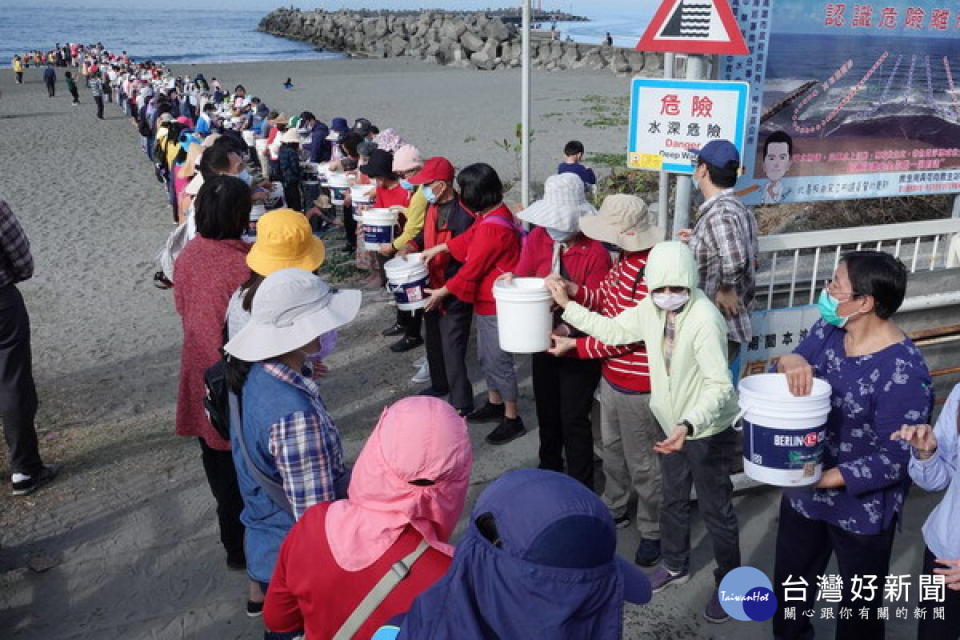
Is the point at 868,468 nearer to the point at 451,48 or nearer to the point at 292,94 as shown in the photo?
the point at 292,94

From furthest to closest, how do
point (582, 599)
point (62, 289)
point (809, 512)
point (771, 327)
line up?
point (62, 289) < point (771, 327) < point (809, 512) < point (582, 599)

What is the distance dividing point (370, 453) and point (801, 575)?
7.16 feet

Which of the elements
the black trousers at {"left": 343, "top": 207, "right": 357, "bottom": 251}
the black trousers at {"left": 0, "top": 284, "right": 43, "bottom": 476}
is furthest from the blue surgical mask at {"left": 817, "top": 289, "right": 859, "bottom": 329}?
the black trousers at {"left": 343, "top": 207, "right": 357, "bottom": 251}

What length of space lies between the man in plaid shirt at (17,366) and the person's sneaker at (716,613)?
14.1 feet

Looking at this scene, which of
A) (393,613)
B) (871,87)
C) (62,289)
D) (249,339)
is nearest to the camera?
(393,613)

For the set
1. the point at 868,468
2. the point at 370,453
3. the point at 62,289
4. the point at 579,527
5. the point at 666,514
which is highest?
the point at 579,527

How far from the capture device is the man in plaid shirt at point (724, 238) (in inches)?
166

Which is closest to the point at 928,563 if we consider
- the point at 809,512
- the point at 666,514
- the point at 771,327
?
the point at 809,512

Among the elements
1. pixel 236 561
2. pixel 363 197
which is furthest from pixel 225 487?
pixel 363 197

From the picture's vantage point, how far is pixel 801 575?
333 centimetres

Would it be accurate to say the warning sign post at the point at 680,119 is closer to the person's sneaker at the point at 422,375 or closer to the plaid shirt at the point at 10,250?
the person's sneaker at the point at 422,375

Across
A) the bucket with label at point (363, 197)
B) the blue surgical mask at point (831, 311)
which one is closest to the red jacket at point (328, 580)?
the blue surgical mask at point (831, 311)

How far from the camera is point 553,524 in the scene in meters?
1.49

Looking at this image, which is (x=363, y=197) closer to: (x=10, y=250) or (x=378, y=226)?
(x=378, y=226)
